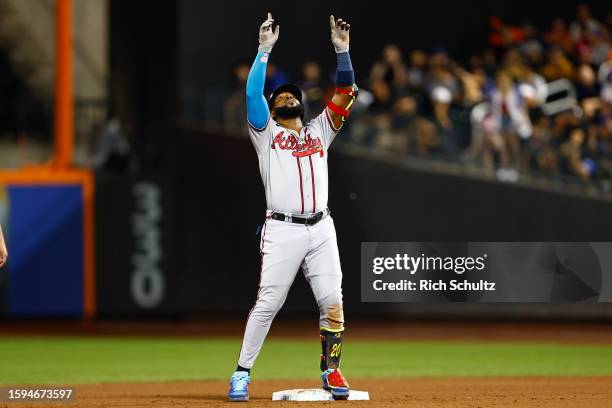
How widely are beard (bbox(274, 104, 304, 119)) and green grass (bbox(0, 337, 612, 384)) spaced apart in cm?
341

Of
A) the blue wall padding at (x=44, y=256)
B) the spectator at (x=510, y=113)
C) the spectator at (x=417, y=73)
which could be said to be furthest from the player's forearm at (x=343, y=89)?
the blue wall padding at (x=44, y=256)

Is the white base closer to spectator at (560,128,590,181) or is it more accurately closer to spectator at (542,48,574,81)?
spectator at (560,128,590,181)

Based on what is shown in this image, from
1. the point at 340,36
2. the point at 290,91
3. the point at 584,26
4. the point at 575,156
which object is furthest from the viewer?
the point at 584,26

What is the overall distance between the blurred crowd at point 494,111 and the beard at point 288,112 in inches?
312

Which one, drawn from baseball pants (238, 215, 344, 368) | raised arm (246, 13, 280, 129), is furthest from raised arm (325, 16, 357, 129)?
baseball pants (238, 215, 344, 368)

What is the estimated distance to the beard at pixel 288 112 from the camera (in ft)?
24.4

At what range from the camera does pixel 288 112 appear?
744cm

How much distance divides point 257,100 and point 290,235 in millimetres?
888

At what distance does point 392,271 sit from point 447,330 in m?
6.84

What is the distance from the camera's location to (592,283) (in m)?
9.98

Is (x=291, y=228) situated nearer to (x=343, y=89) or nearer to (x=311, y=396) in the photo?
(x=343, y=89)

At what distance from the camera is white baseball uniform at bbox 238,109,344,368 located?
23.8 feet

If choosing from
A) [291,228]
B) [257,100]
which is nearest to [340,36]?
[257,100]

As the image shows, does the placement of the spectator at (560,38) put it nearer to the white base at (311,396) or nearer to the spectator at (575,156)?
the spectator at (575,156)
